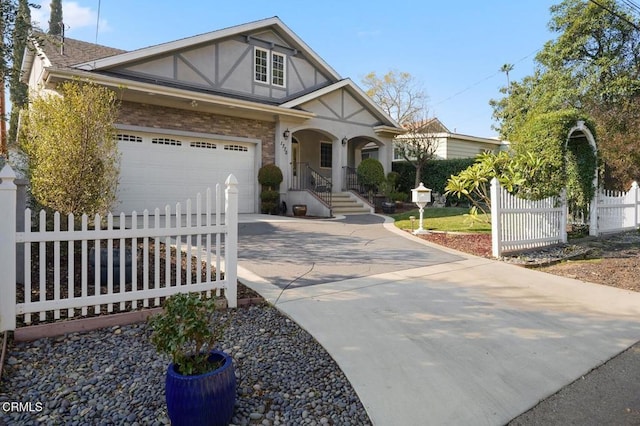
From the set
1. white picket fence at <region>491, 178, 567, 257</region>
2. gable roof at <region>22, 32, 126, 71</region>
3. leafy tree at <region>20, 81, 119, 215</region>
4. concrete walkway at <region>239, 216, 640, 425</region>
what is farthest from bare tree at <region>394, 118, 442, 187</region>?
leafy tree at <region>20, 81, 119, 215</region>

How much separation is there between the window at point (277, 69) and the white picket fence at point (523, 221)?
10.5 meters

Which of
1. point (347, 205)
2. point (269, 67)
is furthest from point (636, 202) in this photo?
point (269, 67)

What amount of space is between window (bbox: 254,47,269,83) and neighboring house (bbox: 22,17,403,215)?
0.12ft

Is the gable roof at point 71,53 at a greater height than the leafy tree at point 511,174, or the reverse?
the gable roof at point 71,53

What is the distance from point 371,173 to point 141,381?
567 inches

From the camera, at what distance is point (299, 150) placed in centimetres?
1817

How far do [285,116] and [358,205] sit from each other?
459cm

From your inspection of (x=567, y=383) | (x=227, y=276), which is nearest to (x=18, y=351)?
(x=227, y=276)

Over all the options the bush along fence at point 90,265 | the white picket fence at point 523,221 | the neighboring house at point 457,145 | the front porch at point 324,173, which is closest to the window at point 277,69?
the front porch at point 324,173

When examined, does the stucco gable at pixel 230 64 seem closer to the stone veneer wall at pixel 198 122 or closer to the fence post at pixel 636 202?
the stone veneer wall at pixel 198 122

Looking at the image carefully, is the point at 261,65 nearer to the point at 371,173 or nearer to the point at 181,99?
the point at 181,99

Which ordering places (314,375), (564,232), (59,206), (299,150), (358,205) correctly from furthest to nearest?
(299,150) < (358,205) < (564,232) < (59,206) < (314,375)

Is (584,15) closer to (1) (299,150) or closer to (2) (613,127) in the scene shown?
(2) (613,127)

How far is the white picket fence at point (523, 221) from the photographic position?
7.50 meters
